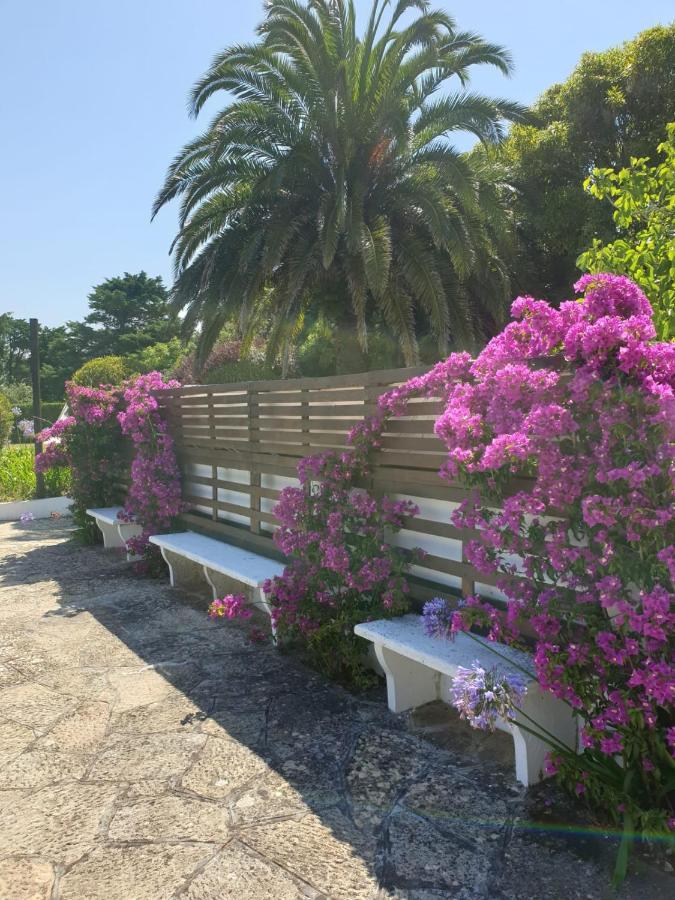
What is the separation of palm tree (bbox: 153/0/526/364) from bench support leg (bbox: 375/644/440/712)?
7.00 m

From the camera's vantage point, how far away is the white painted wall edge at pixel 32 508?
11.0 m

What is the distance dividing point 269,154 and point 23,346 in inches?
1947

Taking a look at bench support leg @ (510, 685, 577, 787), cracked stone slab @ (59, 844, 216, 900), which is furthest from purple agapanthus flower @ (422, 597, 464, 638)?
cracked stone slab @ (59, 844, 216, 900)

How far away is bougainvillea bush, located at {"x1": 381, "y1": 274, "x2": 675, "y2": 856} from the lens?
225cm

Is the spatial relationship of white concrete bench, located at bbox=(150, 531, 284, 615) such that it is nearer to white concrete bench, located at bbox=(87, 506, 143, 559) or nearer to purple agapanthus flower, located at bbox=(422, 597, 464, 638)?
white concrete bench, located at bbox=(87, 506, 143, 559)

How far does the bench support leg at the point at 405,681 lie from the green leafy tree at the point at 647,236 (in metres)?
1.98

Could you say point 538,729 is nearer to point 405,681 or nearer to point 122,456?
point 405,681

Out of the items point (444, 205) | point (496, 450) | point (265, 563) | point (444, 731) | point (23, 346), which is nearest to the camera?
point (496, 450)

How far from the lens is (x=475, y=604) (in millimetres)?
3008

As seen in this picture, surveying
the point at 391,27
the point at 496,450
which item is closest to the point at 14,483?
the point at 391,27

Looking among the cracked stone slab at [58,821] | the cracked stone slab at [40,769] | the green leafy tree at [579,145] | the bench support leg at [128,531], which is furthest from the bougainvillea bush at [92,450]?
the green leafy tree at [579,145]

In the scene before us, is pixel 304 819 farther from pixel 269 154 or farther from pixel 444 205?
pixel 269 154

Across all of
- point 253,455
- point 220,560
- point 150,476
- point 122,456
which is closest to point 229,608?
point 220,560

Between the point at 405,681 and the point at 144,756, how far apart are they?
123 centimetres
